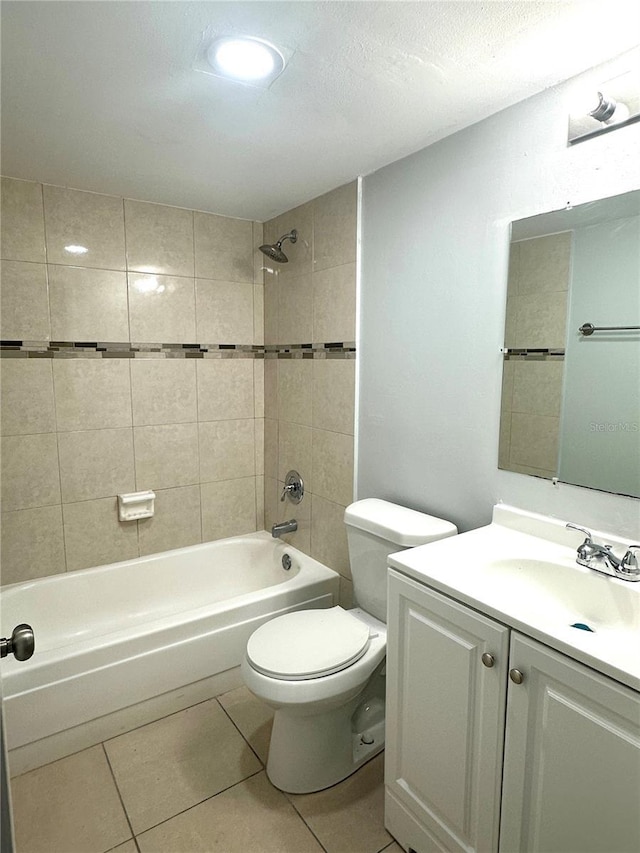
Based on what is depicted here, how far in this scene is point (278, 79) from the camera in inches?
54.9

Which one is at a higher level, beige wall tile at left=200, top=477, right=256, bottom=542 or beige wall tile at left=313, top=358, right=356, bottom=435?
beige wall tile at left=313, top=358, right=356, bottom=435

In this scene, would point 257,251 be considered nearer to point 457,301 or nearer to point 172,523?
point 457,301

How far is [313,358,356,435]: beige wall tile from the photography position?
2309 millimetres

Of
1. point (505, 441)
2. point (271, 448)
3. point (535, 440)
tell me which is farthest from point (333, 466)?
point (535, 440)

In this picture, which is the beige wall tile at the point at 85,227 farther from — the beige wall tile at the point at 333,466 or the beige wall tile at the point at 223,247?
the beige wall tile at the point at 333,466

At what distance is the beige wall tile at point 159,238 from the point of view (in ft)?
8.19

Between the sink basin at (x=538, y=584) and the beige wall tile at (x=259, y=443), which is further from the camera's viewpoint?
the beige wall tile at (x=259, y=443)

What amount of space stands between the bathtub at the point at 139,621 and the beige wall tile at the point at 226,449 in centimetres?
40

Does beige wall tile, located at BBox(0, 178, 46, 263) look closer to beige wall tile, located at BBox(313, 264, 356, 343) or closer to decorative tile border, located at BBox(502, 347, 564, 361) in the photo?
beige wall tile, located at BBox(313, 264, 356, 343)

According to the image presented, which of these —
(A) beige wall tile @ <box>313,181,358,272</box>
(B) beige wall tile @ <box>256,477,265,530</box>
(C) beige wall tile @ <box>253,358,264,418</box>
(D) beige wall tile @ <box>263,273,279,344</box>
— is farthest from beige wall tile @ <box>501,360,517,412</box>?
(B) beige wall tile @ <box>256,477,265,530</box>

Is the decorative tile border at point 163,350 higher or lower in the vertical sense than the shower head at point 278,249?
lower

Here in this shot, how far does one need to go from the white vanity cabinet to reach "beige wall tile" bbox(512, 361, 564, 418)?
67 centimetres

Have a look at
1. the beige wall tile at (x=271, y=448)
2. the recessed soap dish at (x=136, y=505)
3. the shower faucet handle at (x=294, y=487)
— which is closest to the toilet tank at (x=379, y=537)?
the shower faucet handle at (x=294, y=487)

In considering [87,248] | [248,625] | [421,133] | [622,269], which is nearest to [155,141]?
[87,248]
